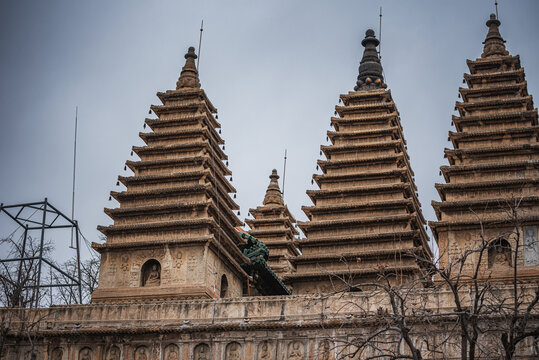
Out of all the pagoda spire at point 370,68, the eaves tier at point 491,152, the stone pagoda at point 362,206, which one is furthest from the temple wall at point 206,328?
the pagoda spire at point 370,68

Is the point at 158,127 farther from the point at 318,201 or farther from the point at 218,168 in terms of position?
the point at 318,201

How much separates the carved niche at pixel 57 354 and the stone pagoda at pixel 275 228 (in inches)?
803

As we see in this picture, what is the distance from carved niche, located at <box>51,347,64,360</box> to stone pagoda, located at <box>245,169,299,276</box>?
20.4 meters

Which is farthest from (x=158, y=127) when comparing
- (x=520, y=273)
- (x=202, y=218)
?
(x=520, y=273)

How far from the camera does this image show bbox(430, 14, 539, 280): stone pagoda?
39.5 metres

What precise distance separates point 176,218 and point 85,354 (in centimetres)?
1054

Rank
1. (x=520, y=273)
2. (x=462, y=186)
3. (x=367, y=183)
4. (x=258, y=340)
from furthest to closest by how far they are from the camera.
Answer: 1. (x=367, y=183)
2. (x=462, y=186)
3. (x=520, y=273)
4. (x=258, y=340)

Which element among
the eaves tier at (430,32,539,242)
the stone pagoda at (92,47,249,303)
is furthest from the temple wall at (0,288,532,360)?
the eaves tier at (430,32,539,242)

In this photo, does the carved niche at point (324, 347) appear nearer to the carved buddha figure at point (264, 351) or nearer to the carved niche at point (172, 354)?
the carved buddha figure at point (264, 351)

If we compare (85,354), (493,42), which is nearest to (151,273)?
(85,354)

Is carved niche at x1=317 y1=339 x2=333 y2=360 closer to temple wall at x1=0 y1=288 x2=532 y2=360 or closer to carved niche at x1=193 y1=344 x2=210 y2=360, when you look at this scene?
temple wall at x1=0 y1=288 x2=532 y2=360

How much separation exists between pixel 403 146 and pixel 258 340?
65.3ft

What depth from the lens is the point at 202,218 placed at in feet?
142

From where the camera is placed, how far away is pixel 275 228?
2250 inches
